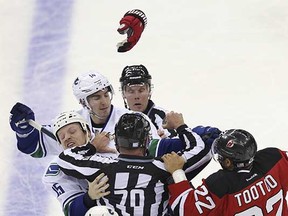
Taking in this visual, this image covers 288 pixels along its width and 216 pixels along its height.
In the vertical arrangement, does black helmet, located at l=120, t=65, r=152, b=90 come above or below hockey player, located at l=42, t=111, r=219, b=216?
above

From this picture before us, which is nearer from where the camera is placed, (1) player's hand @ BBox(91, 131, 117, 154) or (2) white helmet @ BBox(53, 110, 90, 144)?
(1) player's hand @ BBox(91, 131, 117, 154)

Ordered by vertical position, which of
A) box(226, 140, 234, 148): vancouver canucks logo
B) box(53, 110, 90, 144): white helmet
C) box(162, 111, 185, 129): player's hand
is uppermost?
box(53, 110, 90, 144): white helmet

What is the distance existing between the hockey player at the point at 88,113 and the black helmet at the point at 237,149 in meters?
0.99

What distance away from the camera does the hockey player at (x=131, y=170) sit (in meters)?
3.51

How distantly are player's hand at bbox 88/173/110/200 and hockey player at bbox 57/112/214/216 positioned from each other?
0.9 inches

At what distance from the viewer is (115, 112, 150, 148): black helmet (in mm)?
3496

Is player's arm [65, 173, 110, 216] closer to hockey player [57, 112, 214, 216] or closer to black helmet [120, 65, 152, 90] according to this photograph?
hockey player [57, 112, 214, 216]

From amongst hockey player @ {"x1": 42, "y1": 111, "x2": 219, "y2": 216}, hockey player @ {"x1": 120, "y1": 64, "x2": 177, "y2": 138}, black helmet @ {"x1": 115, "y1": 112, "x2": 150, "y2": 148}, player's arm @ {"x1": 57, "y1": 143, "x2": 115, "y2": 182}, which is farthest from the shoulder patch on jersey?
hockey player @ {"x1": 120, "y1": 64, "x2": 177, "y2": 138}

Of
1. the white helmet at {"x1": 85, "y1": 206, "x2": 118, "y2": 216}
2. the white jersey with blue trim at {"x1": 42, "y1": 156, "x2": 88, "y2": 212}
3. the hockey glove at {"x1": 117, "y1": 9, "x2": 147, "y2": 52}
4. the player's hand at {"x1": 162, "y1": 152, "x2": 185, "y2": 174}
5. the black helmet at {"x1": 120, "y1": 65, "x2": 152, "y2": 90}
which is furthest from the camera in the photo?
the hockey glove at {"x1": 117, "y1": 9, "x2": 147, "y2": 52}

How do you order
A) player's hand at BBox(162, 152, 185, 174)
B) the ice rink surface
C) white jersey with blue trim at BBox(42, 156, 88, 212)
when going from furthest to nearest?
1. the ice rink surface
2. white jersey with blue trim at BBox(42, 156, 88, 212)
3. player's hand at BBox(162, 152, 185, 174)

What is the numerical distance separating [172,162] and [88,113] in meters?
1.07

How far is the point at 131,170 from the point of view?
3.51 m

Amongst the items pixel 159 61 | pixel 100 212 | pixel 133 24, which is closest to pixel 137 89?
pixel 133 24

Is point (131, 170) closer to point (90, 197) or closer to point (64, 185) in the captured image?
point (90, 197)
